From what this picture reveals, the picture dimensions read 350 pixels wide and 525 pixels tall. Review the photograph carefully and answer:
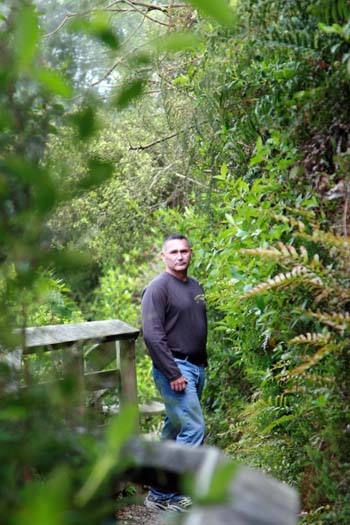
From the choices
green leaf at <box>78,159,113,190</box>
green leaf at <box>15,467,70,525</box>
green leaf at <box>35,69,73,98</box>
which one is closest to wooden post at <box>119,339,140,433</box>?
green leaf at <box>78,159,113,190</box>

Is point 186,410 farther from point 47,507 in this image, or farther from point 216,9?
point 47,507

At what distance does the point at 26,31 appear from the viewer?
3.97 ft

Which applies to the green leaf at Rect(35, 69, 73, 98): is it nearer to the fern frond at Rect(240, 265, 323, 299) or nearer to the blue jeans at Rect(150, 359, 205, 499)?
the fern frond at Rect(240, 265, 323, 299)

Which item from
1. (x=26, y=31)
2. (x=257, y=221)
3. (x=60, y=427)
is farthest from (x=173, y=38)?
(x=257, y=221)

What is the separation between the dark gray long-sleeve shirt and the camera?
6805mm

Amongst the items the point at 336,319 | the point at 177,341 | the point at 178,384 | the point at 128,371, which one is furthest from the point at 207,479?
the point at 128,371

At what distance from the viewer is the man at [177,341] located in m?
6.79

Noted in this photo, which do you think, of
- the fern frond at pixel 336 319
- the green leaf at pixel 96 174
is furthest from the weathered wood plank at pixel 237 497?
the fern frond at pixel 336 319

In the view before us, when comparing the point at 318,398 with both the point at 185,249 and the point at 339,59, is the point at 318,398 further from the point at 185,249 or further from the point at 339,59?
the point at 185,249

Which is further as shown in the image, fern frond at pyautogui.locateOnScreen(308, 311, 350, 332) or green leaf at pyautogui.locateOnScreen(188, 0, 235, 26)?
fern frond at pyautogui.locateOnScreen(308, 311, 350, 332)

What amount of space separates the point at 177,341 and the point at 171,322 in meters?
0.15

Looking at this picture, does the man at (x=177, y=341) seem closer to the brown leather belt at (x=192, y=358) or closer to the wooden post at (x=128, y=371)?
the brown leather belt at (x=192, y=358)

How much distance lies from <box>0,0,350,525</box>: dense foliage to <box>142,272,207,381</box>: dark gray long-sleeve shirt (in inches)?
20.4

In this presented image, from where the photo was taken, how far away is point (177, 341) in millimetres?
6984
